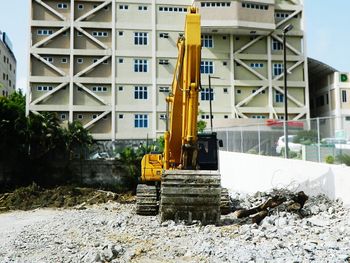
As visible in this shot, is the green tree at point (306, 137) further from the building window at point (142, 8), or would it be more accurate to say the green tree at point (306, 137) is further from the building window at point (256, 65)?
the building window at point (142, 8)

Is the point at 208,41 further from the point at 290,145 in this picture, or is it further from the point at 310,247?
the point at 310,247

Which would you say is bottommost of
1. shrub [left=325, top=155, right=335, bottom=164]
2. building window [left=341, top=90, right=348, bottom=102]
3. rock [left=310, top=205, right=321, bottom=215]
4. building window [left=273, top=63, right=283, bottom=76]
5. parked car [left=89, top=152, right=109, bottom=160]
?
rock [left=310, top=205, right=321, bottom=215]

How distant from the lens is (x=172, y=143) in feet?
43.3

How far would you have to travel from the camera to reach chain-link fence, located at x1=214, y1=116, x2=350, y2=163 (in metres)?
13.7

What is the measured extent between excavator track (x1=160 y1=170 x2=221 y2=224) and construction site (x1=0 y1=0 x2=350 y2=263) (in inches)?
1.5

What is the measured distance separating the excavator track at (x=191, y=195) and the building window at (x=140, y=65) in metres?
37.4

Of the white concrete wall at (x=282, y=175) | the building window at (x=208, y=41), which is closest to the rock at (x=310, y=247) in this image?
the white concrete wall at (x=282, y=175)

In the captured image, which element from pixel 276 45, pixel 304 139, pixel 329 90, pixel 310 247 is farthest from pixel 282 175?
pixel 329 90

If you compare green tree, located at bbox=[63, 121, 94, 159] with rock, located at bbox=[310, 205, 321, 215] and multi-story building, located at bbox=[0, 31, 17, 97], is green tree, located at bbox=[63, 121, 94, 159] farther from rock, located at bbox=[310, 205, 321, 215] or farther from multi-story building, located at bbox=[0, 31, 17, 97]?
multi-story building, located at bbox=[0, 31, 17, 97]

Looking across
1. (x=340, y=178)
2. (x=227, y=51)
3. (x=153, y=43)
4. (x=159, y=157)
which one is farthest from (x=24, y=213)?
(x=227, y=51)

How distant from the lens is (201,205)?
11133 mm

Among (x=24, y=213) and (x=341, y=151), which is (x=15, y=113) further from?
(x=341, y=151)

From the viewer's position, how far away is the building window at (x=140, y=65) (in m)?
47.3

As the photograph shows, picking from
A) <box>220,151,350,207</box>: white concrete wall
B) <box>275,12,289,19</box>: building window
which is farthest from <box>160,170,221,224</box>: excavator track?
<box>275,12,289,19</box>: building window
